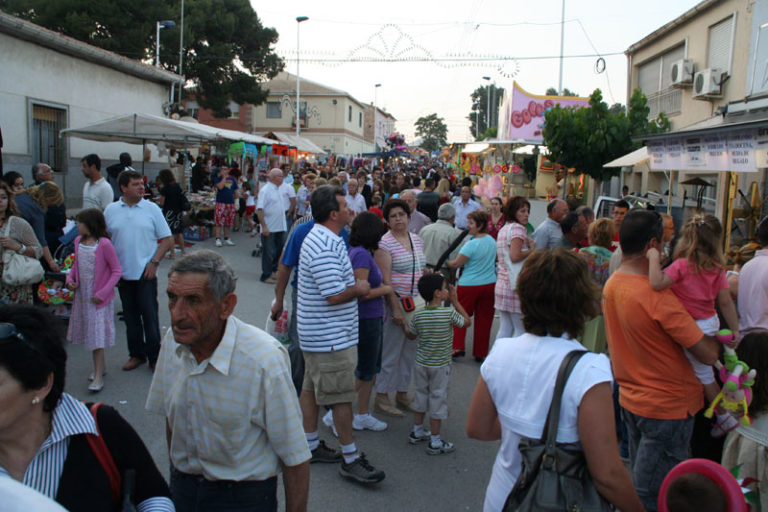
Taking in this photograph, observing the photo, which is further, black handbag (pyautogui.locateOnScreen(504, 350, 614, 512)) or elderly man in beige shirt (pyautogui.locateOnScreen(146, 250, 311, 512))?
elderly man in beige shirt (pyautogui.locateOnScreen(146, 250, 311, 512))

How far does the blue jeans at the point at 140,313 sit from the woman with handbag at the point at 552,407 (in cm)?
430

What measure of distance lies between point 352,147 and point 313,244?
56.8 m

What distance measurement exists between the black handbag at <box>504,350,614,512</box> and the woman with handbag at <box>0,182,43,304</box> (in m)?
5.25

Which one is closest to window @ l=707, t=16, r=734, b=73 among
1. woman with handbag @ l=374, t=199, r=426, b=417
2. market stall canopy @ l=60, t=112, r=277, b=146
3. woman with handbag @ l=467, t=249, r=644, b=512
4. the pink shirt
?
market stall canopy @ l=60, t=112, r=277, b=146

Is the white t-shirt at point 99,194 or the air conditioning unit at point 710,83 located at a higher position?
the air conditioning unit at point 710,83

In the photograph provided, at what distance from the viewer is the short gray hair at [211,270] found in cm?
207

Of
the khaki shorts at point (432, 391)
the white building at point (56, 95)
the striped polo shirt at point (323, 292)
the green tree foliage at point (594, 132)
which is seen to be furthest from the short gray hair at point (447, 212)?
the white building at point (56, 95)

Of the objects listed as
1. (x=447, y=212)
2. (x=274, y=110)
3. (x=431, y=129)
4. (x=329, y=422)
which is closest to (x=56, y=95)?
(x=447, y=212)

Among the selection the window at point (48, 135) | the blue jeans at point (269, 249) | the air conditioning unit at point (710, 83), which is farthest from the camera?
the window at point (48, 135)

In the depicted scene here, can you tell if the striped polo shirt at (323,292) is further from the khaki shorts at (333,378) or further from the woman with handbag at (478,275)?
the woman with handbag at (478,275)

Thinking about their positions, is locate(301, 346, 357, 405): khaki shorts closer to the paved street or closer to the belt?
the paved street

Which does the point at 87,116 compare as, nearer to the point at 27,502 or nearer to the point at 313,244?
the point at 313,244

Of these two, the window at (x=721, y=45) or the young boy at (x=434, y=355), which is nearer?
the young boy at (x=434, y=355)

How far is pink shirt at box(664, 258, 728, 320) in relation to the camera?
3336 mm
